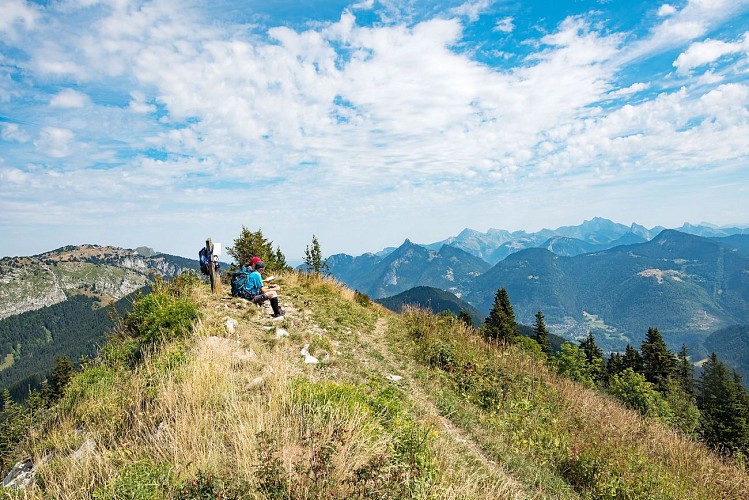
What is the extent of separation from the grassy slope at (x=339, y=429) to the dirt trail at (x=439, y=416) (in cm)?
5

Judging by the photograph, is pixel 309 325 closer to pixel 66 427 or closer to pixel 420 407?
pixel 420 407

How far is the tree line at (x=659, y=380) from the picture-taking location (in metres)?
23.1

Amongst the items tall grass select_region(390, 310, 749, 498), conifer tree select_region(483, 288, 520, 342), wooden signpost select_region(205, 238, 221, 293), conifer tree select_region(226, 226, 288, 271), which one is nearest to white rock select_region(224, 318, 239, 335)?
wooden signpost select_region(205, 238, 221, 293)

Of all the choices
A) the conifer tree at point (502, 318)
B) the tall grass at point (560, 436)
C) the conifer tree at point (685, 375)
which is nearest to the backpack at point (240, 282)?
the tall grass at point (560, 436)

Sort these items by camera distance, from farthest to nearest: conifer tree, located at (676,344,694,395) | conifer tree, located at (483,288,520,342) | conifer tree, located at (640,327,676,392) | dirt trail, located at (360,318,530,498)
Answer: conifer tree, located at (676,344,694,395) < conifer tree, located at (483,288,520,342) < conifer tree, located at (640,327,676,392) < dirt trail, located at (360,318,530,498)

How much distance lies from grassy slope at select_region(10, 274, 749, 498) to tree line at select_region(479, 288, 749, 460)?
12.1m

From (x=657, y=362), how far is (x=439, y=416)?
191ft

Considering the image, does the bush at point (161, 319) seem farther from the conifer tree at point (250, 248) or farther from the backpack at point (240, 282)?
the conifer tree at point (250, 248)

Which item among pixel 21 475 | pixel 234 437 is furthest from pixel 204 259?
pixel 234 437

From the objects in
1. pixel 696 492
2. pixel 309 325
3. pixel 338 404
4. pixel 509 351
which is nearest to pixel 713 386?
pixel 509 351

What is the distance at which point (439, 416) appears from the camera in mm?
7379

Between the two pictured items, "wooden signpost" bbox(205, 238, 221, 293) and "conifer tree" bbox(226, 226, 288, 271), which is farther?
"conifer tree" bbox(226, 226, 288, 271)

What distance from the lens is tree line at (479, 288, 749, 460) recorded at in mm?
23125

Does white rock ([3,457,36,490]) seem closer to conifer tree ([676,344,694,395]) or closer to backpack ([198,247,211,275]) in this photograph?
backpack ([198,247,211,275])
